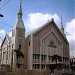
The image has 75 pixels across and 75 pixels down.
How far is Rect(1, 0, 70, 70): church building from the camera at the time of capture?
51.9m

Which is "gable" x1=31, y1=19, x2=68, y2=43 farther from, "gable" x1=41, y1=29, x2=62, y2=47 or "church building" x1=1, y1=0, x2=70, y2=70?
"gable" x1=41, y1=29, x2=62, y2=47

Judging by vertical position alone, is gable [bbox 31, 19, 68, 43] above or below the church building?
above

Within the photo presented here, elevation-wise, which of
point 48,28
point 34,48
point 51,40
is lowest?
point 34,48

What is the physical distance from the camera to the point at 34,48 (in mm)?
52781

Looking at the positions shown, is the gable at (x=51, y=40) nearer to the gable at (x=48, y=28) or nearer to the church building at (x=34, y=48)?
the church building at (x=34, y=48)

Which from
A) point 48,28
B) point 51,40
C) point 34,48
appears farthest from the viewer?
point 48,28

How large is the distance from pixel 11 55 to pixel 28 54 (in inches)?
195

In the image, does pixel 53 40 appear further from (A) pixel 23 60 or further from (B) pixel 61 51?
(A) pixel 23 60

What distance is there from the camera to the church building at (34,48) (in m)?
51.9

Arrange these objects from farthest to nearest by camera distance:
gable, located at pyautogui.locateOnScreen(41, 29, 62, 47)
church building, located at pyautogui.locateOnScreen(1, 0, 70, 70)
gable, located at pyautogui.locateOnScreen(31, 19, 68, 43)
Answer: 1. gable, located at pyautogui.locateOnScreen(41, 29, 62, 47)
2. gable, located at pyautogui.locateOnScreen(31, 19, 68, 43)
3. church building, located at pyautogui.locateOnScreen(1, 0, 70, 70)

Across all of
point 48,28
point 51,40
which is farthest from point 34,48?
point 48,28

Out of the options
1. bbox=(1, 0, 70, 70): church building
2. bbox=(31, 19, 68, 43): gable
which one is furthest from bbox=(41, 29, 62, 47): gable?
bbox=(31, 19, 68, 43): gable

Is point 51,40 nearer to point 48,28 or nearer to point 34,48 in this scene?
point 48,28

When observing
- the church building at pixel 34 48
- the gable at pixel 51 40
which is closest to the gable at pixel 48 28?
the church building at pixel 34 48
